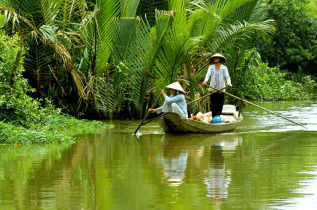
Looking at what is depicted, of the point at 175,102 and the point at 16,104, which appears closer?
the point at 16,104

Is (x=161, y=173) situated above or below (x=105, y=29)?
below

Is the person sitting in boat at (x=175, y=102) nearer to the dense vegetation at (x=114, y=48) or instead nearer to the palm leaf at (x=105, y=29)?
the dense vegetation at (x=114, y=48)

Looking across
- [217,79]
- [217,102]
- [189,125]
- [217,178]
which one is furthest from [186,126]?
[217,178]

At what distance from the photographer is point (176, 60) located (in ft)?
49.9

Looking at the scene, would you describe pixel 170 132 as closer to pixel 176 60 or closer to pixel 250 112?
pixel 176 60

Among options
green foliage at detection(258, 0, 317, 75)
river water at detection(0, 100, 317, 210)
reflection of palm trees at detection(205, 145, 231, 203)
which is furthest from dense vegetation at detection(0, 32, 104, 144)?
green foliage at detection(258, 0, 317, 75)

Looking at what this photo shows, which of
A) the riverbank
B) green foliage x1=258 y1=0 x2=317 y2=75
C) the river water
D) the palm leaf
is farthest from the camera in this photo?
green foliage x1=258 y1=0 x2=317 y2=75

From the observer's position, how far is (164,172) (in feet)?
28.3

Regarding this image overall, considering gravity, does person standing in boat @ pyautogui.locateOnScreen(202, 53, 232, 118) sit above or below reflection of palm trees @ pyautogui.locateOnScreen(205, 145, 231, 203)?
Answer: above

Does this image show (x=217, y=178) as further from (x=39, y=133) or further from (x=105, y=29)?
(x=105, y=29)

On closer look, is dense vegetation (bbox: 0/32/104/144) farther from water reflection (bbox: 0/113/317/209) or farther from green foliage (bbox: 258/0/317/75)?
green foliage (bbox: 258/0/317/75)

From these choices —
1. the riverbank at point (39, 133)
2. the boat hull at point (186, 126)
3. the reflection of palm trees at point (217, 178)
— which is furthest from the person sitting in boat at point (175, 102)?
the reflection of palm trees at point (217, 178)

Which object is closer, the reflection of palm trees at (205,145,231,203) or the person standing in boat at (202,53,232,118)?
the reflection of palm trees at (205,145,231,203)

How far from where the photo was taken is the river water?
676cm
